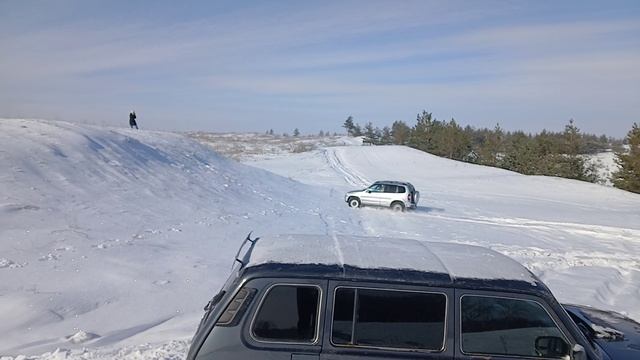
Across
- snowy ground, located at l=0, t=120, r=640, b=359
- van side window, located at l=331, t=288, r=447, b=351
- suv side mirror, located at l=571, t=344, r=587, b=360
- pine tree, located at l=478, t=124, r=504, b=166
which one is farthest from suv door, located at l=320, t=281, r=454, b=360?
pine tree, located at l=478, t=124, r=504, b=166

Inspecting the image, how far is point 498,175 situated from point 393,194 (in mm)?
24786

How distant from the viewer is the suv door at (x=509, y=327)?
3.58 meters

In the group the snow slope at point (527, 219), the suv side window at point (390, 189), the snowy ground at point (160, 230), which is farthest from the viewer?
the suv side window at point (390, 189)

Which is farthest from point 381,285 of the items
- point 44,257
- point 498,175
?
point 498,175

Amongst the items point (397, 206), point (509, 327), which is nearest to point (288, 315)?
point (509, 327)

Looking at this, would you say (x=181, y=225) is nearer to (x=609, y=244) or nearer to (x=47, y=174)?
(x=47, y=174)

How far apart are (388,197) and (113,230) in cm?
1469

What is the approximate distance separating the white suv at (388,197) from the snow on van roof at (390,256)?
747 inches

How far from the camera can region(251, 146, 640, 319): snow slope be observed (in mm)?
11633

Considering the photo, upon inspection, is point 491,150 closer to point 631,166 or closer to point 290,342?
point 631,166

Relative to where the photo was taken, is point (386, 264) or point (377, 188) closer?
point (386, 264)

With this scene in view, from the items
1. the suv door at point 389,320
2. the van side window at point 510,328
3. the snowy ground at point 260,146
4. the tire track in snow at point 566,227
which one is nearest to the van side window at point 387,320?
the suv door at point 389,320

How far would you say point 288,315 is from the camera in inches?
141

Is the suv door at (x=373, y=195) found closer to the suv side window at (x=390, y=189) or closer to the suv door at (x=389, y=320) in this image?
the suv side window at (x=390, y=189)
